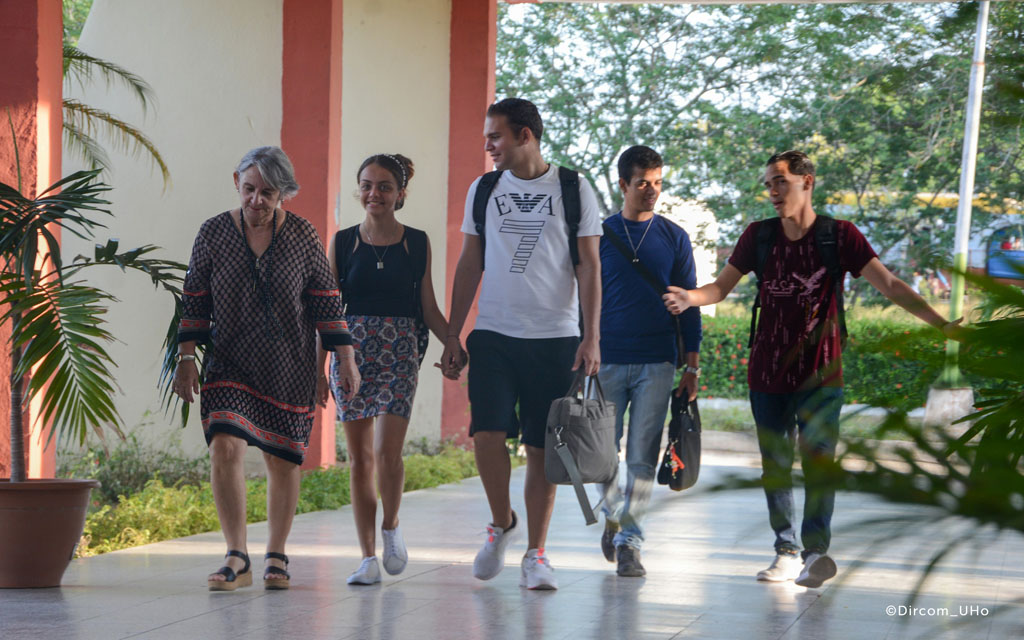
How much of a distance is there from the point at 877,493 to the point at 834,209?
22201mm

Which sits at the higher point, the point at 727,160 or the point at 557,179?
the point at 727,160

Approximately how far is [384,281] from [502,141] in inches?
34.3

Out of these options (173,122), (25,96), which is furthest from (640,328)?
(173,122)

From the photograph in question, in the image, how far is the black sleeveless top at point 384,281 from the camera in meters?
5.80

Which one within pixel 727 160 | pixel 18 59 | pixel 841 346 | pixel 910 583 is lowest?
pixel 910 583

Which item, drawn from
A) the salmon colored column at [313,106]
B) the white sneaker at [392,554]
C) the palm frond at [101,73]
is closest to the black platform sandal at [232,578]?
the white sneaker at [392,554]

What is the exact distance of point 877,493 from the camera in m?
0.60

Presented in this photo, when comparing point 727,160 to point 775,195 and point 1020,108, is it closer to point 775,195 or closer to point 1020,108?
point 775,195

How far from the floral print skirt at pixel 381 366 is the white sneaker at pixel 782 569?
1.89m

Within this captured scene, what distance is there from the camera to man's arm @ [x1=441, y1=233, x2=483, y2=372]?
570 centimetres

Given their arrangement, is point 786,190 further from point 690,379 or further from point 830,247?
point 690,379

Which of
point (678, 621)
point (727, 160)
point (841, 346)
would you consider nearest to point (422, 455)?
point (678, 621)

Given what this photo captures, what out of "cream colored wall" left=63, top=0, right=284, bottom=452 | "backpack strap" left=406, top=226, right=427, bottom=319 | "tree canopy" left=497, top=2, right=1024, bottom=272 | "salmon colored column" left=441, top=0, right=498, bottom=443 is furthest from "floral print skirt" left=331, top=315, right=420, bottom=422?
"tree canopy" left=497, top=2, right=1024, bottom=272

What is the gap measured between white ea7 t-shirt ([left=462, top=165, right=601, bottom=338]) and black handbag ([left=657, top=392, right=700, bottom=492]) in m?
0.91
